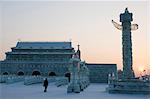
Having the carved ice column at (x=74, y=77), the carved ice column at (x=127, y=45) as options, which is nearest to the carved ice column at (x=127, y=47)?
the carved ice column at (x=127, y=45)

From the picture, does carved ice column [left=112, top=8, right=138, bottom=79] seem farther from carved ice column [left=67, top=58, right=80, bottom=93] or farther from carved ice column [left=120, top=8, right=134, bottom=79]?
carved ice column [left=67, top=58, right=80, bottom=93]

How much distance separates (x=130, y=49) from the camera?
25969 millimetres

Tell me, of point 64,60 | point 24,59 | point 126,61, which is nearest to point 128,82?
point 126,61

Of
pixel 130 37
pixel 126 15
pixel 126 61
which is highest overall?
pixel 126 15

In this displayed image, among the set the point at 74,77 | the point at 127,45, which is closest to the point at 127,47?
the point at 127,45

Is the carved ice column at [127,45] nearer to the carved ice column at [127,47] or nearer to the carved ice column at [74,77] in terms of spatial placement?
the carved ice column at [127,47]

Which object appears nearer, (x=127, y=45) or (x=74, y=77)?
(x=74, y=77)

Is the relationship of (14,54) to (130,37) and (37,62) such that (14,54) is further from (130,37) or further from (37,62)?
(130,37)

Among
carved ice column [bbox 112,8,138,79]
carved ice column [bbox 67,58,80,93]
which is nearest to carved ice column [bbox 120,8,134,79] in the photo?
carved ice column [bbox 112,8,138,79]

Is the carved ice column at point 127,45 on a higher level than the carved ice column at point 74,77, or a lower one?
higher

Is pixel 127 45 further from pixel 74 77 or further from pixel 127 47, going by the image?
pixel 74 77

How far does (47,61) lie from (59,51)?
4433 mm

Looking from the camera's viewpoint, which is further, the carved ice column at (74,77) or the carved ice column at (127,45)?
the carved ice column at (127,45)

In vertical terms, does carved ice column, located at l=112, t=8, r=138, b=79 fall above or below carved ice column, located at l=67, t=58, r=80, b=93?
above
